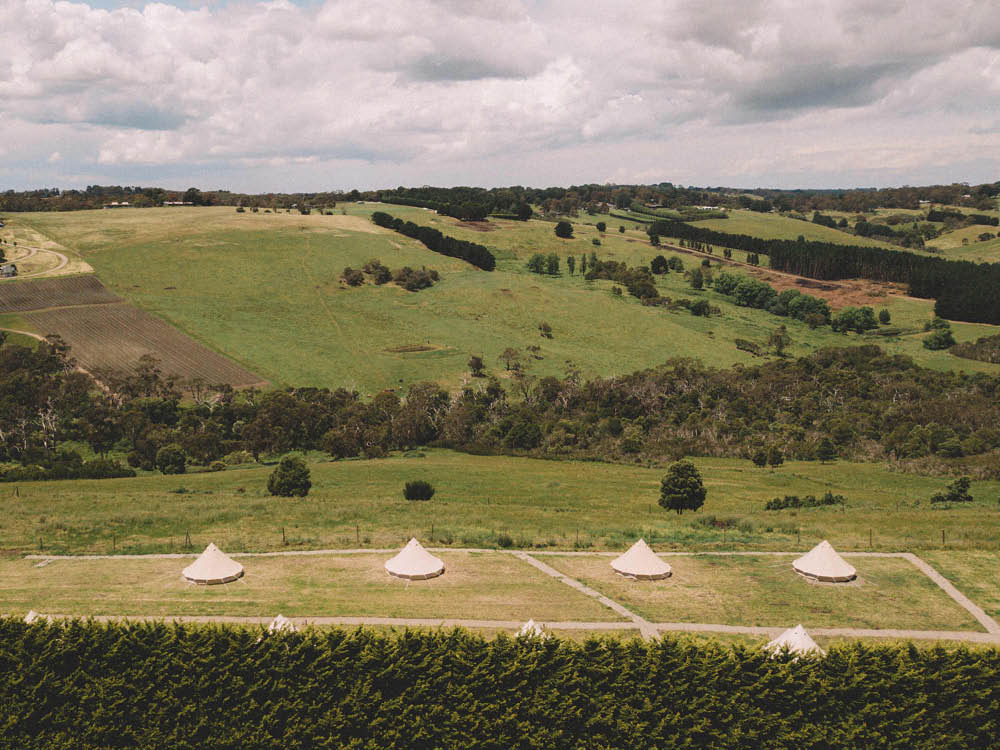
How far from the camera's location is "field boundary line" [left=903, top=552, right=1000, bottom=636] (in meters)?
33.6

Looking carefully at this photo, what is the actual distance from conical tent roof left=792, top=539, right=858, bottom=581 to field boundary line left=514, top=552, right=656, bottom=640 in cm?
1145

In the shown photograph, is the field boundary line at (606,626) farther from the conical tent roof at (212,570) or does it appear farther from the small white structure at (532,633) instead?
the small white structure at (532,633)

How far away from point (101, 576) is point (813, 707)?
36.6m

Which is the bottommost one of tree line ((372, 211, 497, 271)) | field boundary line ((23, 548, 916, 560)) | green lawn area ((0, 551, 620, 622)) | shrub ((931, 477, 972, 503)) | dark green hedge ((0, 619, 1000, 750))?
shrub ((931, 477, 972, 503))

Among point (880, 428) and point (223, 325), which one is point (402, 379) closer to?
point (223, 325)

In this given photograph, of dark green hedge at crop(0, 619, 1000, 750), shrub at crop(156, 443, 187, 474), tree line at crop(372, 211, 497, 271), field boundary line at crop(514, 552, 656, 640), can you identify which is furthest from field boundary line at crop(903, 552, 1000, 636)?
tree line at crop(372, 211, 497, 271)

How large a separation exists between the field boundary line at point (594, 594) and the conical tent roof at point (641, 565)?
8.61 feet

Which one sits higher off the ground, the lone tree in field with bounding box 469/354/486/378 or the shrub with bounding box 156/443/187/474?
the lone tree in field with bounding box 469/354/486/378

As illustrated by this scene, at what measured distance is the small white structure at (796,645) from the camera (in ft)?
82.9

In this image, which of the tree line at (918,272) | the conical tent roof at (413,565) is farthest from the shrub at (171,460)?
the tree line at (918,272)

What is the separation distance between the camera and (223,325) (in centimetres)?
12938

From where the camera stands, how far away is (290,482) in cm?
6128

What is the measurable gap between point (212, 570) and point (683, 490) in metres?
37.4

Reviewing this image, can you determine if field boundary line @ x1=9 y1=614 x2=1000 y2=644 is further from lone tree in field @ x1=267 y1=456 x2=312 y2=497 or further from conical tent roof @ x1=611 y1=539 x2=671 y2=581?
lone tree in field @ x1=267 y1=456 x2=312 y2=497
